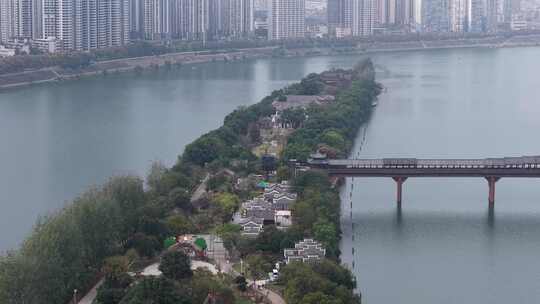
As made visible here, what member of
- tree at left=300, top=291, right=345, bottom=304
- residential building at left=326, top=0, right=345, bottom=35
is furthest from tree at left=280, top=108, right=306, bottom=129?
residential building at left=326, top=0, right=345, bottom=35

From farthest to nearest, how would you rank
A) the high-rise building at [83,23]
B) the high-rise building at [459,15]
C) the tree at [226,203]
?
1. the high-rise building at [459,15]
2. the high-rise building at [83,23]
3. the tree at [226,203]

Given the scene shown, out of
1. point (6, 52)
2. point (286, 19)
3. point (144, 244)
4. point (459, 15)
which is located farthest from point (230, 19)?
point (144, 244)

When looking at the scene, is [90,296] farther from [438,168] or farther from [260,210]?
[438,168]

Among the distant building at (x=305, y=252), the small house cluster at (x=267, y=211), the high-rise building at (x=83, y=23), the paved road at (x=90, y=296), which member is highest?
the high-rise building at (x=83, y=23)

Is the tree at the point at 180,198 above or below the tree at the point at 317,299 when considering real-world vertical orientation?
above

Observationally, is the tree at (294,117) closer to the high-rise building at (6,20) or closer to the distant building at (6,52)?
the distant building at (6,52)

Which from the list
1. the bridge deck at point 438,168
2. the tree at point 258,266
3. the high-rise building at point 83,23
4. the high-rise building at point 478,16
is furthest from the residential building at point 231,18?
the tree at point 258,266

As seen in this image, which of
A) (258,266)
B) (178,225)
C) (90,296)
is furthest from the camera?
(178,225)

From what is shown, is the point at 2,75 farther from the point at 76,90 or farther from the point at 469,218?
the point at 469,218
